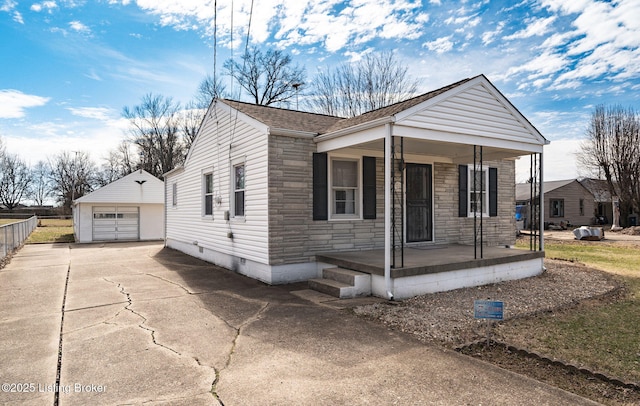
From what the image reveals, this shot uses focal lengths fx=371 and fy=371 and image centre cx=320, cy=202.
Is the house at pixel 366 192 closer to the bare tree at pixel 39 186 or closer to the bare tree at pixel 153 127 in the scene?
the bare tree at pixel 153 127

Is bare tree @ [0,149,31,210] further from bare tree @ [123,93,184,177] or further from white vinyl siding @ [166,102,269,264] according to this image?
white vinyl siding @ [166,102,269,264]

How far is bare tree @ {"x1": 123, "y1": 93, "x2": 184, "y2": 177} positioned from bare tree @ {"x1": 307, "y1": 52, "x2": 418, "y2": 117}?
19.6 meters

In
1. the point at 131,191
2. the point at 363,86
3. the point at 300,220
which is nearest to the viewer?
the point at 300,220

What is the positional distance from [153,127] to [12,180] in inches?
1123

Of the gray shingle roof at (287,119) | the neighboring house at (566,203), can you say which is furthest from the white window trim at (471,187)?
the neighboring house at (566,203)

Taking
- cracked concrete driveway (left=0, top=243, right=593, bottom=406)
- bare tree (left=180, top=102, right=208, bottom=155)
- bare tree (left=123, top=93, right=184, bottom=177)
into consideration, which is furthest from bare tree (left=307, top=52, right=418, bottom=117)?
bare tree (left=123, top=93, right=184, bottom=177)

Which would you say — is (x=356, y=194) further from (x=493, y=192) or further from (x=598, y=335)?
(x=598, y=335)

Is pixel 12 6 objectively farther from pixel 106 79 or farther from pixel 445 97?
pixel 445 97

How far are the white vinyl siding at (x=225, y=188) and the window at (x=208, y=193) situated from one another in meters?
0.17

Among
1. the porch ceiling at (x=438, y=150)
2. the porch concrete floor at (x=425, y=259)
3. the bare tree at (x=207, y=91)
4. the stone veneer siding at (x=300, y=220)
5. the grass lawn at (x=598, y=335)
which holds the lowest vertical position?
the grass lawn at (x=598, y=335)

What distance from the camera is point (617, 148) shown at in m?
25.3

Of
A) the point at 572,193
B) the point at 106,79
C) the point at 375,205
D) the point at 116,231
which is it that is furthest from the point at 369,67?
the point at 572,193

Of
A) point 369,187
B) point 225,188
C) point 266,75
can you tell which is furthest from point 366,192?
point 266,75

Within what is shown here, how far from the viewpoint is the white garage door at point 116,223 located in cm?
2100
